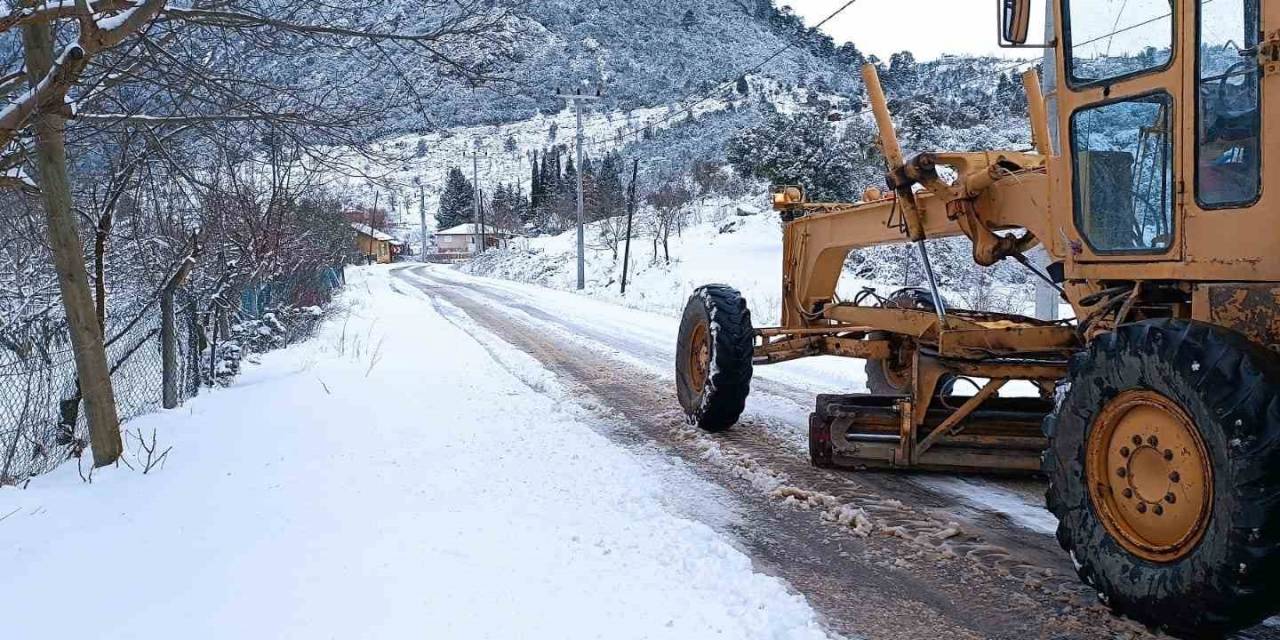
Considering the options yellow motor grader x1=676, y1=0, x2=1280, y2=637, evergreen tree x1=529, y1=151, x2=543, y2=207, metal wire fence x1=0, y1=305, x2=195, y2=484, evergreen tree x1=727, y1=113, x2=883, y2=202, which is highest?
evergreen tree x1=529, y1=151, x2=543, y2=207

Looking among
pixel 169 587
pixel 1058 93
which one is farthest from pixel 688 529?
pixel 1058 93

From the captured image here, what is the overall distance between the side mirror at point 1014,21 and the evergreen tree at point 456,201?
10161 cm

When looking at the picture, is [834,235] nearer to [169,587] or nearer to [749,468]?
[749,468]

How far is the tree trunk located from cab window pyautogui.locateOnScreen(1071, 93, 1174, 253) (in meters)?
5.48

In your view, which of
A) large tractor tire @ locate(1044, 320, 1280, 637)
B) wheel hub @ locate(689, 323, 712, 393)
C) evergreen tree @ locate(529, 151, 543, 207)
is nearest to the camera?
large tractor tire @ locate(1044, 320, 1280, 637)

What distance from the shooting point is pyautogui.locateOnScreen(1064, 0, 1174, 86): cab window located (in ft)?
11.2

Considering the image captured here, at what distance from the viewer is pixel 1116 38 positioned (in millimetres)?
3633

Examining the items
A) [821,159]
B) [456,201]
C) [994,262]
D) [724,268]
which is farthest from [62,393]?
[456,201]

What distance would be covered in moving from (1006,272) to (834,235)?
15484mm

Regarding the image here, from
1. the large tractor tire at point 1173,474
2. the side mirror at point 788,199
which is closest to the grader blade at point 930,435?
the large tractor tire at point 1173,474

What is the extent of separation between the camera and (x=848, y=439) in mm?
5578

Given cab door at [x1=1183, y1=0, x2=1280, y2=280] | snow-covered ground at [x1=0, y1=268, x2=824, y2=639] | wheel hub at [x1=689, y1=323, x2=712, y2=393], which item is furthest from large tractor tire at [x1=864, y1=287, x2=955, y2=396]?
cab door at [x1=1183, y1=0, x2=1280, y2=280]

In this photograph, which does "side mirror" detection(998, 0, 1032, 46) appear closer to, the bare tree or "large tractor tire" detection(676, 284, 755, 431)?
"large tractor tire" detection(676, 284, 755, 431)

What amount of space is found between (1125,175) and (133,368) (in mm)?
8681
